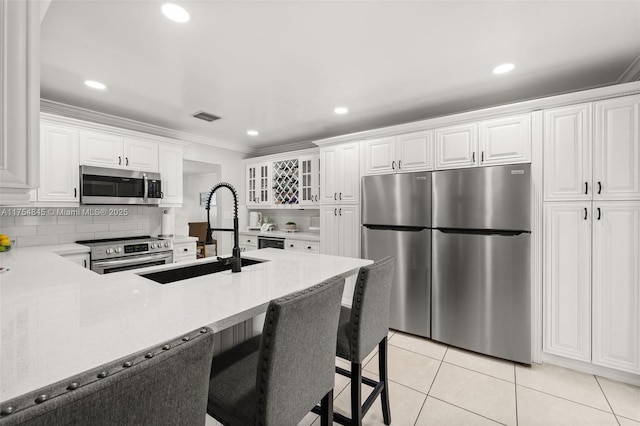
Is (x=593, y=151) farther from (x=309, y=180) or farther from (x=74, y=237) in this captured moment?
(x=74, y=237)

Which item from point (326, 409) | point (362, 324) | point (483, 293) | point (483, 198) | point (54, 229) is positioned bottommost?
point (326, 409)

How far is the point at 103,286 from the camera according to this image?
4.50 ft

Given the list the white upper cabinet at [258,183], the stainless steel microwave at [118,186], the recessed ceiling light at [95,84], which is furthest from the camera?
the white upper cabinet at [258,183]

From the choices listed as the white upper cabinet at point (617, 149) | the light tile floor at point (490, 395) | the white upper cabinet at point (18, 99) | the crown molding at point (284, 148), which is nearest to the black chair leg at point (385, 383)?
the light tile floor at point (490, 395)

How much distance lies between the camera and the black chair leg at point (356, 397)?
4.82 ft

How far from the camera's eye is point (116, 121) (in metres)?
3.64

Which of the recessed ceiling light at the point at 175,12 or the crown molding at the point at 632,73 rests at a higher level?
the recessed ceiling light at the point at 175,12

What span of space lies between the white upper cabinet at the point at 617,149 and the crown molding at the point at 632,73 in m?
0.36

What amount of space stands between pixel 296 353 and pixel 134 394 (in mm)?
547

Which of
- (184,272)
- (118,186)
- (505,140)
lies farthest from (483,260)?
(118,186)

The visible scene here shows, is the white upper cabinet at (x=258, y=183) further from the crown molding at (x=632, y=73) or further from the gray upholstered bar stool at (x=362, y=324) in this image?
the crown molding at (x=632, y=73)

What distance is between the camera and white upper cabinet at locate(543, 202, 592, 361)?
232 centimetres

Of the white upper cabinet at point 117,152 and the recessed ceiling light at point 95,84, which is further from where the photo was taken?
the white upper cabinet at point 117,152

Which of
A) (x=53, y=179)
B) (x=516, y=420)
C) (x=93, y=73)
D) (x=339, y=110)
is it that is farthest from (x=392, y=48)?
(x=53, y=179)
